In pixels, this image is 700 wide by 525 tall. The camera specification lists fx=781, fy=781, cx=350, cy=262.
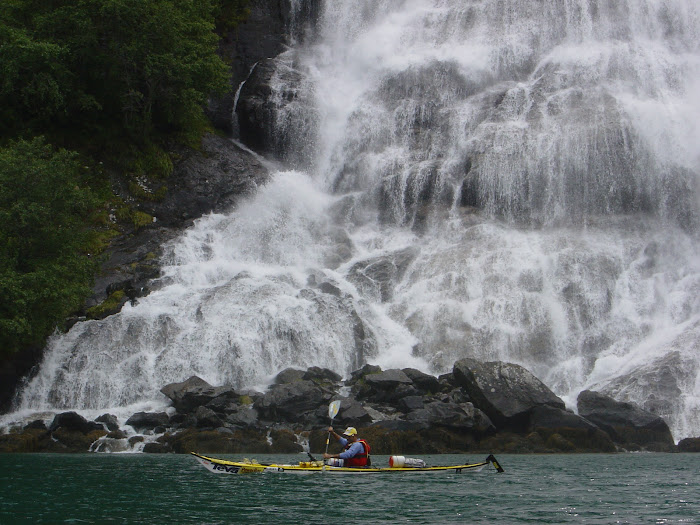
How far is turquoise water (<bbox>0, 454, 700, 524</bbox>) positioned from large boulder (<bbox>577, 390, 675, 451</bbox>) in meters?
3.19

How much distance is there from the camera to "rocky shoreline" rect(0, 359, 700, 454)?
22.0 metres

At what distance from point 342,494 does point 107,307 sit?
16.0 m

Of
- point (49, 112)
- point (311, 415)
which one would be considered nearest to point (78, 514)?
point (311, 415)

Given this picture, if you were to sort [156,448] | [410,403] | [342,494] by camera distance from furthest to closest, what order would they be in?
[410,403]
[156,448]
[342,494]

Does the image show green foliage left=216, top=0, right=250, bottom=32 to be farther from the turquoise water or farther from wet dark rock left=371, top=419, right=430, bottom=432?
the turquoise water

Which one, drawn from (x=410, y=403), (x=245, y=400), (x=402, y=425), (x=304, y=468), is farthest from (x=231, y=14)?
(x=304, y=468)

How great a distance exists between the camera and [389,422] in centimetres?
2253

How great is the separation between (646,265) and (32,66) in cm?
2618

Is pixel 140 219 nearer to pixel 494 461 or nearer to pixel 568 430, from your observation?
pixel 568 430

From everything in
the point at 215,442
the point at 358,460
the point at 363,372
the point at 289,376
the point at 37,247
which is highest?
the point at 37,247

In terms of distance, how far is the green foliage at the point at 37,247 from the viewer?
22797 millimetres

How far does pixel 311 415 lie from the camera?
23.3 metres

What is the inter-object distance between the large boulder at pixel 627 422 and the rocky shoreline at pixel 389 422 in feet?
0.10

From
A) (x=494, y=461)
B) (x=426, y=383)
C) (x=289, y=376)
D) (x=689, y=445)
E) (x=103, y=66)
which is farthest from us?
(x=103, y=66)
